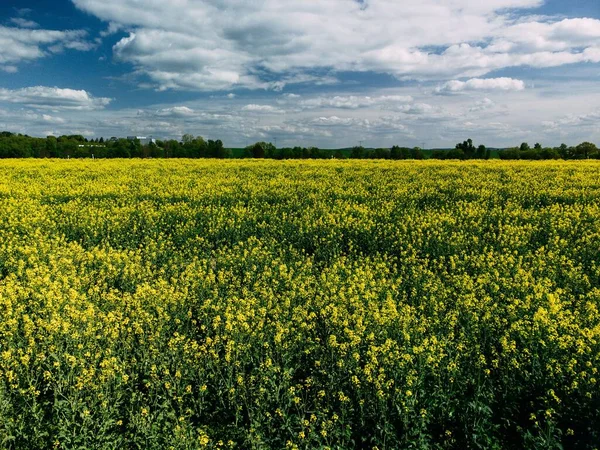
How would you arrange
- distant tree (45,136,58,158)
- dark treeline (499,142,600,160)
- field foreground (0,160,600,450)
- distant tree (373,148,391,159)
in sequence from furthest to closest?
1. distant tree (45,136,58,158)
2. distant tree (373,148,391,159)
3. dark treeline (499,142,600,160)
4. field foreground (0,160,600,450)

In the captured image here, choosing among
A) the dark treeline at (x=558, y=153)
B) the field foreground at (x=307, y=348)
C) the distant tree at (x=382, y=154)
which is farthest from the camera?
the distant tree at (x=382, y=154)

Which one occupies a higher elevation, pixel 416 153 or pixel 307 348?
pixel 416 153

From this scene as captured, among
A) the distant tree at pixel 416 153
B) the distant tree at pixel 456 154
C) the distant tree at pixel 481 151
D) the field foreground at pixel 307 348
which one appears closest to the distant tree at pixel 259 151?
the distant tree at pixel 416 153

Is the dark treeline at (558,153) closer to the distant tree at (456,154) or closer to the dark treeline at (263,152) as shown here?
the dark treeline at (263,152)

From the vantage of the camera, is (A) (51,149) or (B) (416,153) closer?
(B) (416,153)

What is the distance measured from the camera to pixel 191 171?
1291 inches

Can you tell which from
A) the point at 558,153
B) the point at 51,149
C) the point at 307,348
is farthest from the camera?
the point at 51,149

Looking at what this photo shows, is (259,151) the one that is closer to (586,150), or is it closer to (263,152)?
(263,152)

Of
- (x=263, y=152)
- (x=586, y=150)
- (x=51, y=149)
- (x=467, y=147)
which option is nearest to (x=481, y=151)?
(x=467, y=147)

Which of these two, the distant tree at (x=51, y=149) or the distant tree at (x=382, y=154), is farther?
the distant tree at (x=51, y=149)

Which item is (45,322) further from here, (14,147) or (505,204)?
(14,147)

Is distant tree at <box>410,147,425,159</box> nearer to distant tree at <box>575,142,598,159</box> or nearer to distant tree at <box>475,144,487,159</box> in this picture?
distant tree at <box>475,144,487,159</box>

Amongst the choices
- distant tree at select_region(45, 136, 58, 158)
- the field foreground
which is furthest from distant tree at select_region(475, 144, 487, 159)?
distant tree at select_region(45, 136, 58, 158)

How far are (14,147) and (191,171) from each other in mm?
51149
